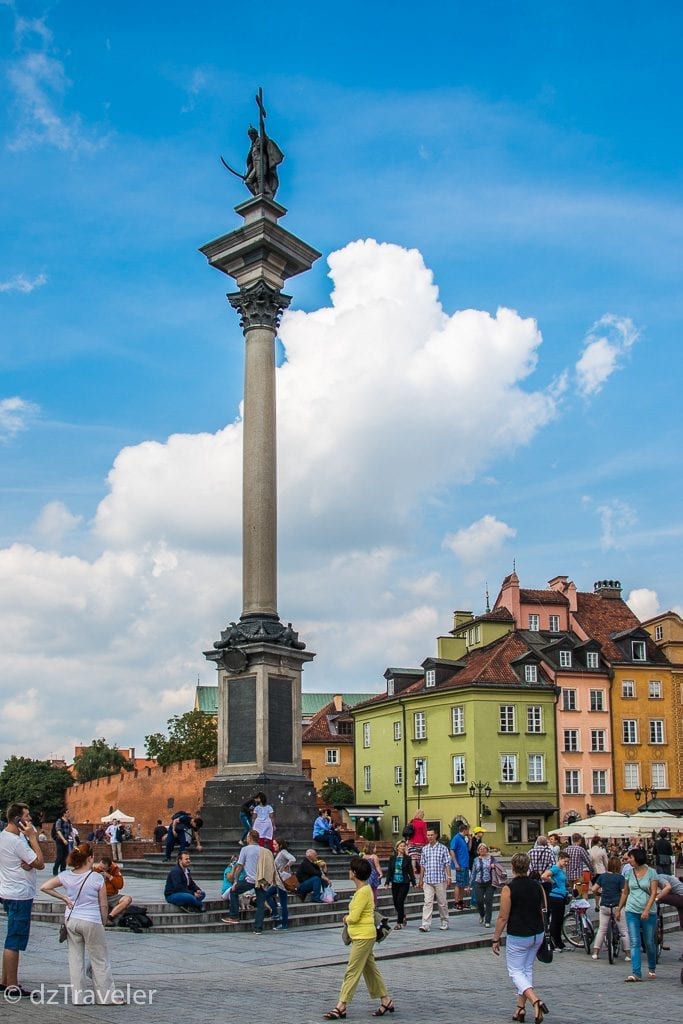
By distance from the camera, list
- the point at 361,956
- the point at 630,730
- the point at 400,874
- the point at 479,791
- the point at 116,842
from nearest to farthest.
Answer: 1. the point at 361,956
2. the point at 400,874
3. the point at 116,842
4. the point at 479,791
5. the point at 630,730

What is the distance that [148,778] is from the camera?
75.7 meters

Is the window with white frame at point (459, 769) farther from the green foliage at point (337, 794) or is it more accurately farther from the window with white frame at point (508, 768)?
the green foliage at point (337, 794)

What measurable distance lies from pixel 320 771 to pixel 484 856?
207 feet

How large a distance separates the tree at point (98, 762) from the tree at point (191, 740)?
100ft

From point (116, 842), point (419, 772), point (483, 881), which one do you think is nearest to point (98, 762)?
point (419, 772)

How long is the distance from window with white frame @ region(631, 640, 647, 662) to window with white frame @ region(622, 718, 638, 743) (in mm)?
3581

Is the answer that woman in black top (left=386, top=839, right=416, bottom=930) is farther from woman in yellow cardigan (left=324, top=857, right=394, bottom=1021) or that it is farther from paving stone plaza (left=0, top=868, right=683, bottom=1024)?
woman in yellow cardigan (left=324, top=857, right=394, bottom=1021)

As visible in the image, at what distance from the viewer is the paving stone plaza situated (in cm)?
1244

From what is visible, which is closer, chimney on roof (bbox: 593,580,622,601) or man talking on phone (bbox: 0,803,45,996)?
man talking on phone (bbox: 0,803,45,996)

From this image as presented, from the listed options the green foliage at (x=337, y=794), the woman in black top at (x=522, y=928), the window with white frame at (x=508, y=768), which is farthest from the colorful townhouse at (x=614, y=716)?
the woman in black top at (x=522, y=928)

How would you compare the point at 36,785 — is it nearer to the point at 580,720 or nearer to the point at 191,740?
the point at 191,740

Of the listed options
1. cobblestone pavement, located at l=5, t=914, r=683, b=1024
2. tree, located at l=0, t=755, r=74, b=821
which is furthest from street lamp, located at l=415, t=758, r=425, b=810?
cobblestone pavement, located at l=5, t=914, r=683, b=1024

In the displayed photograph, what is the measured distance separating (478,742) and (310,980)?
152 ft

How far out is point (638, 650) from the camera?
6719 cm
